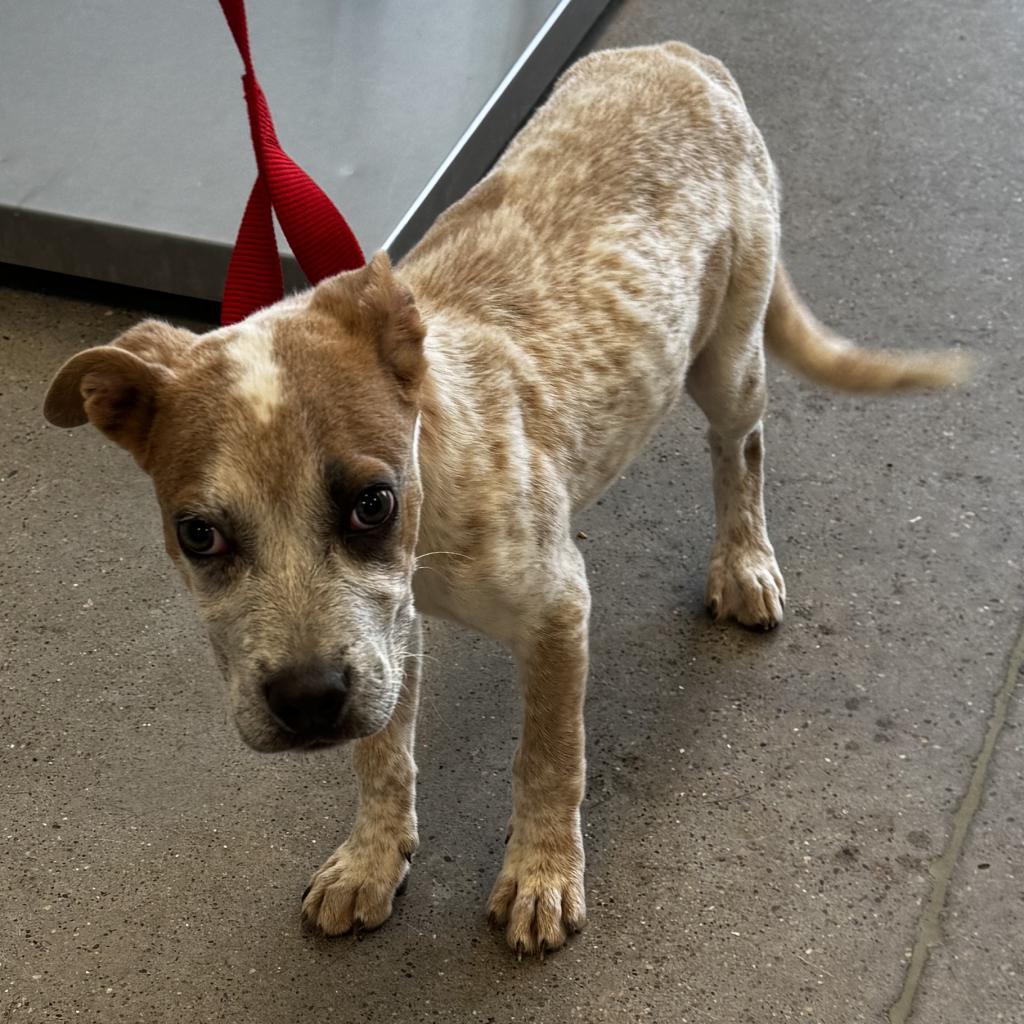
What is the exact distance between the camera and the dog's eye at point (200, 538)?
189cm

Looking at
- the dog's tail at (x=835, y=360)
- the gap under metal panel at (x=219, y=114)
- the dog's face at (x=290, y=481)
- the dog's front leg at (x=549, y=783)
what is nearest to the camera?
the dog's face at (x=290, y=481)

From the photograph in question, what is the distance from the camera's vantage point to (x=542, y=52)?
4.75 meters

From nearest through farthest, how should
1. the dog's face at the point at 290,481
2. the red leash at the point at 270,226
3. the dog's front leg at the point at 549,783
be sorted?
the dog's face at the point at 290,481
the red leash at the point at 270,226
the dog's front leg at the point at 549,783

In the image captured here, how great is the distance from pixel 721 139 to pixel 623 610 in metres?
1.08

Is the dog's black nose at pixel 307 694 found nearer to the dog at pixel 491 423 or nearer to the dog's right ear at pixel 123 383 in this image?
the dog at pixel 491 423

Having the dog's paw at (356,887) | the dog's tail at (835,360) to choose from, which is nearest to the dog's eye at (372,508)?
the dog's paw at (356,887)

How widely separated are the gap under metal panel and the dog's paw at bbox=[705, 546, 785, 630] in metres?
1.40

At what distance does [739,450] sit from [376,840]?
121 centimetres

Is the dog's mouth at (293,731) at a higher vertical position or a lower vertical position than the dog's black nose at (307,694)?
lower

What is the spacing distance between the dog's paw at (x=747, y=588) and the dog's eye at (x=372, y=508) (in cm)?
134

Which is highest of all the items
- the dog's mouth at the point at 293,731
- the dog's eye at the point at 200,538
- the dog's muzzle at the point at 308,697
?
the dog's eye at the point at 200,538

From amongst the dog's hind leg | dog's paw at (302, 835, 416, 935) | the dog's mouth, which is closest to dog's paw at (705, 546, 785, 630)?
the dog's hind leg

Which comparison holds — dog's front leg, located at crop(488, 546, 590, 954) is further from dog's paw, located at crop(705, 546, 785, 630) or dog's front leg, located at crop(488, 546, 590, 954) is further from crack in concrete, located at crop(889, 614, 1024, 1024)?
dog's paw, located at crop(705, 546, 785, 630)

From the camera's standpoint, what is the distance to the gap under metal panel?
3.97 m
